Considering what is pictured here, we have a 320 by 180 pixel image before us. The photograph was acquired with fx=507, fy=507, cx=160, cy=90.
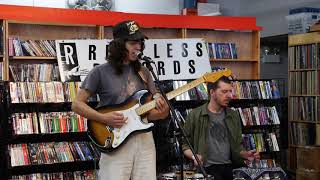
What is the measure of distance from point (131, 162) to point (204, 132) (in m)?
1.12

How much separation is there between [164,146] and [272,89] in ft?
4.69

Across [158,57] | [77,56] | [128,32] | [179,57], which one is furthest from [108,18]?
[128,32]

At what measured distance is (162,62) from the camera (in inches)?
199

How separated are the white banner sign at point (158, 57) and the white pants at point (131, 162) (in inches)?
75.7

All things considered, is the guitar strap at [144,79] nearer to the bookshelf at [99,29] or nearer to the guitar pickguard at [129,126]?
the guitar pickguard at [129,126]

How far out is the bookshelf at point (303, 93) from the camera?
6328 mm

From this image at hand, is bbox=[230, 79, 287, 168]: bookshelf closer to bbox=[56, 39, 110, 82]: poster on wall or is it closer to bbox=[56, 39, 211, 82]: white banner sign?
bbox=[56, 39, 211, 82]: white banner sign

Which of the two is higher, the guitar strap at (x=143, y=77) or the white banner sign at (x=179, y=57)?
the white banner sign at (x=179, y=57)

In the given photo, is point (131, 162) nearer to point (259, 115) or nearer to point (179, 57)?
point (179, 57)

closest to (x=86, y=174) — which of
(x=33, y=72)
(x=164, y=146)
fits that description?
(x=164, y=146)

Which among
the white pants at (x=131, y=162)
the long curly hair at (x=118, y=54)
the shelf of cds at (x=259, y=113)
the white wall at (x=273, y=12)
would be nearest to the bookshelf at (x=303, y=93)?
the white wall at (x=273, y=12)

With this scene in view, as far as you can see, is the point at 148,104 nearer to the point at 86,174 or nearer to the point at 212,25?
the point at 86,174

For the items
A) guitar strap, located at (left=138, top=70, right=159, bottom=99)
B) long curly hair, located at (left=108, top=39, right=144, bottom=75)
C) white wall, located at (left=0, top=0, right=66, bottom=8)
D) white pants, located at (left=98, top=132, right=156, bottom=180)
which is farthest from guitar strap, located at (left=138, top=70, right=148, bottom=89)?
white wall, located at (left=0, top=0, right=66, bottom=8)

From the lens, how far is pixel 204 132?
3918 mm
